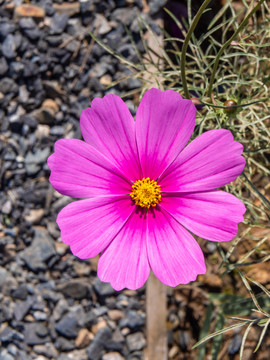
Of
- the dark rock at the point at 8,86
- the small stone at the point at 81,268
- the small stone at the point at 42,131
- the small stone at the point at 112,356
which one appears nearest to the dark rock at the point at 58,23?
the dark rock at the point at 8,86

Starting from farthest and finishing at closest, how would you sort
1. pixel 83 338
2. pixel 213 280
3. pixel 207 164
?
1. pixel 83 338
2. pixel 213 280
3. pixel 207 164

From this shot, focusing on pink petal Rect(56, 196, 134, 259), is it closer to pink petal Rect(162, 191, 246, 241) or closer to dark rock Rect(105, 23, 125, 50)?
pink petal Rect(162, 191, 246, 241)

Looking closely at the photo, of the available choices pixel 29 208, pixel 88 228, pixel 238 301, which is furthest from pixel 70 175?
pixel 29 208

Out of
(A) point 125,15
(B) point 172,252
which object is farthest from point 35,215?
(B) point 172,252

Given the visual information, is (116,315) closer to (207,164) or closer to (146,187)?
(146,187)

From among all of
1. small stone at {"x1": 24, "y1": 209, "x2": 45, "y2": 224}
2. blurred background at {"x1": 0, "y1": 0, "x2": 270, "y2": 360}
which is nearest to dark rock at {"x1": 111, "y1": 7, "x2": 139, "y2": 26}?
blurred background at {"x1": 0, "y1": 0, "x2": 270, "y2": 360}

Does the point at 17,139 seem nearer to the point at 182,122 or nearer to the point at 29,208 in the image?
the point at 29,208
